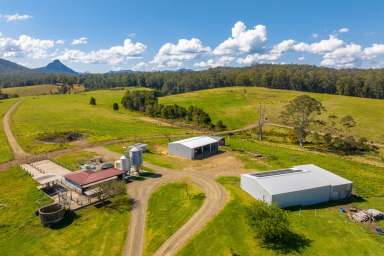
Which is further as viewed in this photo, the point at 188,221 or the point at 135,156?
the point at 135,156

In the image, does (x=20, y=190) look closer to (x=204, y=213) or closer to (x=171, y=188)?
(x=171, y=188)

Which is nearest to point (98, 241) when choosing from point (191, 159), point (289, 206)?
point (289, 206)

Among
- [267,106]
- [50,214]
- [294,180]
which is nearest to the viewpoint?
[50,214]

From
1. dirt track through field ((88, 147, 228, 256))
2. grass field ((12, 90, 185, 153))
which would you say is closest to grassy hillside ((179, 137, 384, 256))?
dirt track through field ((88, 147, 228, 256))

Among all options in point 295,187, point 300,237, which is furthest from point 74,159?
point 300,237

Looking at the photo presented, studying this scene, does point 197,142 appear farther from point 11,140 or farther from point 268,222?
point 11,140

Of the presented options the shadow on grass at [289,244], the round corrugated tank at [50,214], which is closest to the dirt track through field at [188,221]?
the shadow on grass at [289,244]

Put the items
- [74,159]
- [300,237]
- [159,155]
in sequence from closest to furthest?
[300,237] < [74,159] < [159,155]
